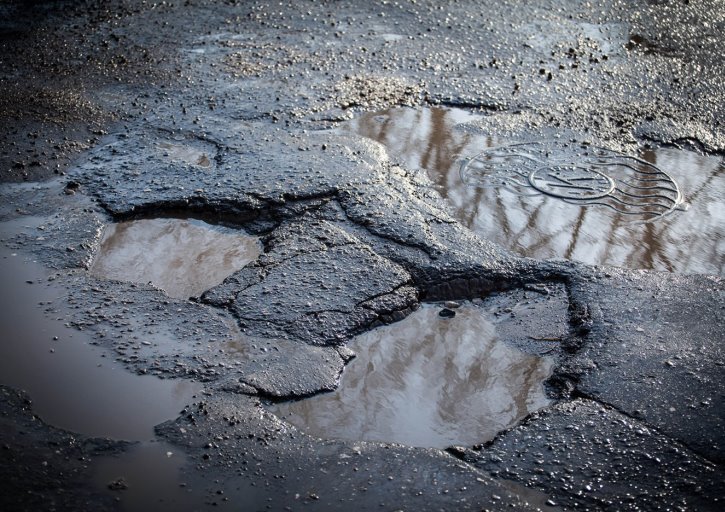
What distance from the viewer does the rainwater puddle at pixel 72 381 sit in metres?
3.29

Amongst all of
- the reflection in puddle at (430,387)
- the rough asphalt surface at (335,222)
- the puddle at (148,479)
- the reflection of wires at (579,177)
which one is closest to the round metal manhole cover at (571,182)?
the reflection of wires at (579,177)

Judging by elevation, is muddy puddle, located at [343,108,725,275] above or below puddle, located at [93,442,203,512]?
above

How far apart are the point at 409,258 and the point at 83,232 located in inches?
73.9

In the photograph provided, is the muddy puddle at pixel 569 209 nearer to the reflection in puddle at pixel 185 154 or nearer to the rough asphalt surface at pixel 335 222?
the rough asphalt surface at pixel 335 222

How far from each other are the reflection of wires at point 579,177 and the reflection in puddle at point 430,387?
59.0 inches

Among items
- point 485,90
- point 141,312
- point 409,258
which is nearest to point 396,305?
point 409,258

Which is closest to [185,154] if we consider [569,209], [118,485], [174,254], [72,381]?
[174,254]

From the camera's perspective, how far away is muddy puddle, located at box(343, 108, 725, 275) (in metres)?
4.57

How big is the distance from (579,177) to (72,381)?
353cm

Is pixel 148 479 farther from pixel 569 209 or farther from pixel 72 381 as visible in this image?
pixel 569 209

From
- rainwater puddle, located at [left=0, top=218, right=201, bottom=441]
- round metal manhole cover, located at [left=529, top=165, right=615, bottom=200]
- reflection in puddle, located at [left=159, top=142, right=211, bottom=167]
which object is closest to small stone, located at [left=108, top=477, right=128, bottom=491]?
rainwater puddle, located at [left=0, top=218, right=201, bottom=441]

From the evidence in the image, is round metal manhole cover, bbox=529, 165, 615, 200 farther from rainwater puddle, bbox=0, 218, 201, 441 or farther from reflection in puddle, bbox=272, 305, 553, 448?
rainwater puddle, bbox=0, 218, 201, 441

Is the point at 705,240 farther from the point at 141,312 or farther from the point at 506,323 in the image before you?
the point at 141,312

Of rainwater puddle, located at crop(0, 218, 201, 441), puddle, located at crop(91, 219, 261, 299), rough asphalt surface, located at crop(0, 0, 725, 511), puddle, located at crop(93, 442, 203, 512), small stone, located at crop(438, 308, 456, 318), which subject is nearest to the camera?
puddle, located at crop(93, 442, 203, 512)
